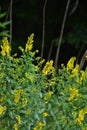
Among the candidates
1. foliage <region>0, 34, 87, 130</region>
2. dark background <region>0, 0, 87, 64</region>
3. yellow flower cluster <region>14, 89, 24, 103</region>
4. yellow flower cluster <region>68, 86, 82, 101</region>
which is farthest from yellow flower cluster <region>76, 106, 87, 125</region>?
dark background <region>0, 0, 87, 64</region>

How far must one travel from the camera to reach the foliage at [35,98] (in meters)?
3.91

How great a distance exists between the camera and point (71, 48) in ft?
23.8

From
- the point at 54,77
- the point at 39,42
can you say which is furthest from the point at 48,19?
the point at 54,77

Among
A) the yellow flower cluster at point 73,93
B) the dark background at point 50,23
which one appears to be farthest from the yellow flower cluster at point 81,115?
the dark background at point 50,23

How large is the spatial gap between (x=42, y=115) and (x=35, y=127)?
11cm

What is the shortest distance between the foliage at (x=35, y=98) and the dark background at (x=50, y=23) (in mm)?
2623

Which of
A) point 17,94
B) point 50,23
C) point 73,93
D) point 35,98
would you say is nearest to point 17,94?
point 17,94

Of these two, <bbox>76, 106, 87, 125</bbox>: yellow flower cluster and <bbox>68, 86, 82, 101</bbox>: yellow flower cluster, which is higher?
<bbox>68, 86, 82, 101</bbox>: yellow flower cluster

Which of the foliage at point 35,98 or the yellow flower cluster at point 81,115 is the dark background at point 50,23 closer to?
the foliage at point 35,98

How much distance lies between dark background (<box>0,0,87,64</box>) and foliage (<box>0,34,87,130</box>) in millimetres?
2623

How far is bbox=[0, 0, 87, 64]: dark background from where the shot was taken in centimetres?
686

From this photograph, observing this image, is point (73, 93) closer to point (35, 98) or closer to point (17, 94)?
point (35, 98)

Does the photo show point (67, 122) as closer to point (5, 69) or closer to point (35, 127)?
point (35, 127)

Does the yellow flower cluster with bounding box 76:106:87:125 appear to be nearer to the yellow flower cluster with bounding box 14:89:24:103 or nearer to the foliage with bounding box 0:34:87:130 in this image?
the foliage with bounding box 0:34:87:130
